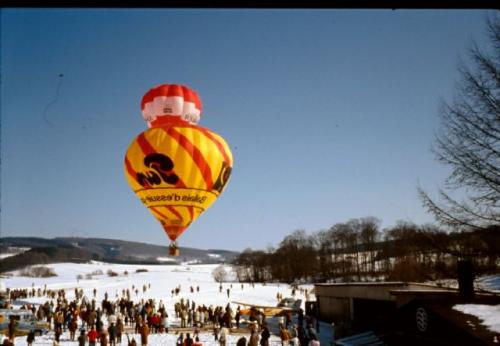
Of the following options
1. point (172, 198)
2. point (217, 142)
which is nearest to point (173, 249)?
point (172, 198)

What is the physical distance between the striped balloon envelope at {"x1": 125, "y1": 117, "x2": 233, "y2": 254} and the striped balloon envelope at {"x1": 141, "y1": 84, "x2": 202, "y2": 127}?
1.08 metres

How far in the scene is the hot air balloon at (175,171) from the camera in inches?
876

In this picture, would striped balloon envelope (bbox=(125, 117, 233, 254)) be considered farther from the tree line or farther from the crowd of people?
the tree line

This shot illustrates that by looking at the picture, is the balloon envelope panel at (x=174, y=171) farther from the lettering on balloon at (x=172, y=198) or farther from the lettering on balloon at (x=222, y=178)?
the lettering on balloon at (x=222, y=178)

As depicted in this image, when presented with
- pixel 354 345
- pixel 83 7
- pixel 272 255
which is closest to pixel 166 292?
pixel 354 345

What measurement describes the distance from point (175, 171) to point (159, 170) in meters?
0.77

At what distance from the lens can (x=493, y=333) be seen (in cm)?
1187

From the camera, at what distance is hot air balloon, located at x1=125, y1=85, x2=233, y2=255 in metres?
22.2

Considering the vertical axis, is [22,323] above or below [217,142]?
below

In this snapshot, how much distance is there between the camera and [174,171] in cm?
2217

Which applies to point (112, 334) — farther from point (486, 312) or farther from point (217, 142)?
point (486, 312)

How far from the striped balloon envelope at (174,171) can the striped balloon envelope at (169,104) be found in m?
1.08

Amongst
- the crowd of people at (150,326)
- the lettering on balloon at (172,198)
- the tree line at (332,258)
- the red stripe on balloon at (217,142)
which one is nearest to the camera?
the crowd of people at (150,326)

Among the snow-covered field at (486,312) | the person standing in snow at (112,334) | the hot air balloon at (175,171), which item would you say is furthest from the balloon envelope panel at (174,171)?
the snow-covered field at (486,312)
